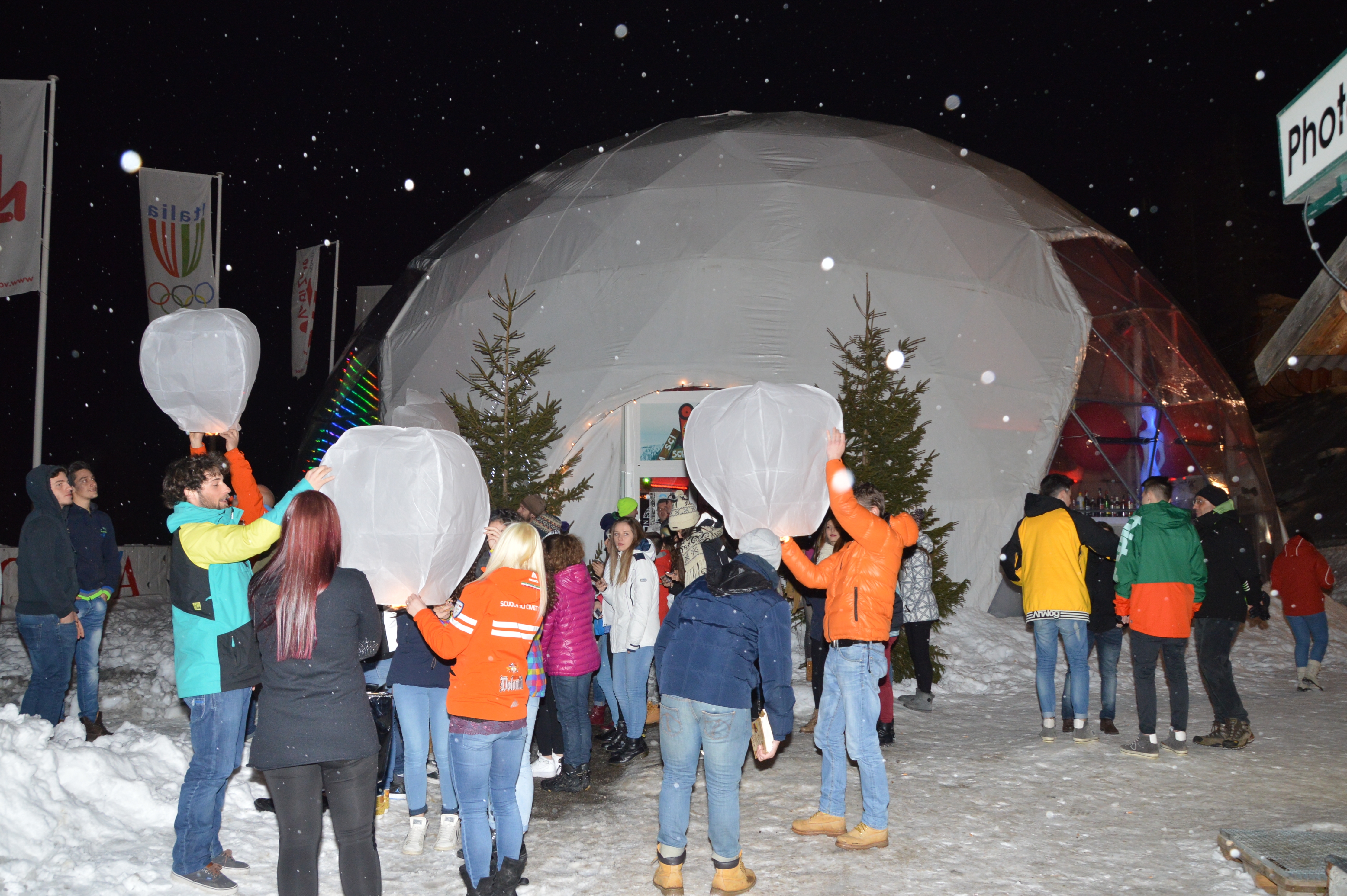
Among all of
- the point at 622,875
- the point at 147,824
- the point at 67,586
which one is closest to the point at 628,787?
the point at 622,875

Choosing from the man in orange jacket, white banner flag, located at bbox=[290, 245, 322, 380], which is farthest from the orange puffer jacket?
white banner flag, located at bbox=[290, 245, 322, 380]

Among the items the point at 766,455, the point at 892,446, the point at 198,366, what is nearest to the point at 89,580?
the point at 198,366

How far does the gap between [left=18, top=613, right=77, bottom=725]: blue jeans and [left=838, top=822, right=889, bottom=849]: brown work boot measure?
5.29m

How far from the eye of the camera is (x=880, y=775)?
462 centimetres

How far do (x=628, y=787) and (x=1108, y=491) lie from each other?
9560 millimetres

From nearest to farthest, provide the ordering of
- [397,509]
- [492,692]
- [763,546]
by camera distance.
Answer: [397,509]
[492,692]
[763,546]

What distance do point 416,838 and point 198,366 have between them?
2665mm

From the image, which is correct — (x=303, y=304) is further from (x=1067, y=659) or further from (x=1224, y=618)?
(x=1224, y=618)

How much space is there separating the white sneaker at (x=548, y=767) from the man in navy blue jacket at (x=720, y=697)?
2025 millimetres

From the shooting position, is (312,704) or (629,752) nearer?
(312,704)

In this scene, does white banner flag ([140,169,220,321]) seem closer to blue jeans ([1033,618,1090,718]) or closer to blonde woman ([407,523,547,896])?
blonde woman ([407,523,547,896])

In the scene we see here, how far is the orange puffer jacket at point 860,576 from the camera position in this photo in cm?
463

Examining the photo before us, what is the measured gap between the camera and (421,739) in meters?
4.72

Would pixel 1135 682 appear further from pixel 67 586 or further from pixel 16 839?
pixel 67 586
